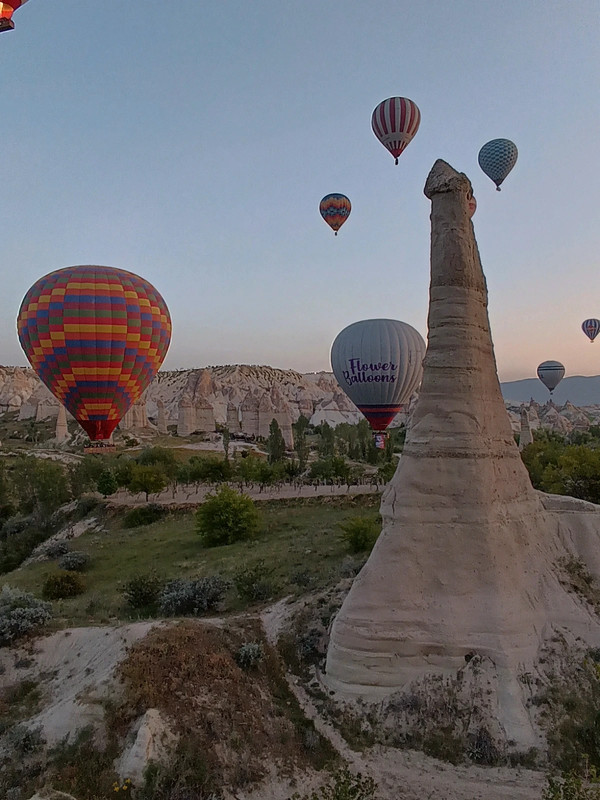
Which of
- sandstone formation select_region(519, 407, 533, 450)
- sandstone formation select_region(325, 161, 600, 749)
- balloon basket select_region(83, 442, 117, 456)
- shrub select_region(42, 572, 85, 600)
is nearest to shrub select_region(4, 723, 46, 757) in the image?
sandstone formation select_region(325, 161, 600, 749)

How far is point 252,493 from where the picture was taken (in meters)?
43.1

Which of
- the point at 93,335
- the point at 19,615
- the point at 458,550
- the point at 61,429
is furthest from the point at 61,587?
the point at 61,429

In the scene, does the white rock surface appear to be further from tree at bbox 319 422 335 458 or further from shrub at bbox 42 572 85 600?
tree at bbox 319 422 335 458

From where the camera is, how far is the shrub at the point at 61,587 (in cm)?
2294

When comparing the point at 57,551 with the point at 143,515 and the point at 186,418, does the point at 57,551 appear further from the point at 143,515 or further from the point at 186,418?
the point at 186,418

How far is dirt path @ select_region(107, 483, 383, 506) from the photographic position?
40.8 m

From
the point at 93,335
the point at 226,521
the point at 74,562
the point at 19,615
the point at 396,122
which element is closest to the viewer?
the point at 19,615

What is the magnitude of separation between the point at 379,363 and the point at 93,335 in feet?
57.4

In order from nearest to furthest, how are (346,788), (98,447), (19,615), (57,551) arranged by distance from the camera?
(346,788)
(19,615)
(57,551)
(98,447)

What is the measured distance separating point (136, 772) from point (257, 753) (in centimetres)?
220

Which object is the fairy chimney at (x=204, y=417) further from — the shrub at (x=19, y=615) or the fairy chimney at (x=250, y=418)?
the shrub at (x=19, y=615)

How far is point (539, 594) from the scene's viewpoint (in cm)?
1279

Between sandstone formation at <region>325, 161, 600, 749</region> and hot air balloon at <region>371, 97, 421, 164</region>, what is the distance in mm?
25192

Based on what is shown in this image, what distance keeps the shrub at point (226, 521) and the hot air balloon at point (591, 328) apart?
70.8 meters
